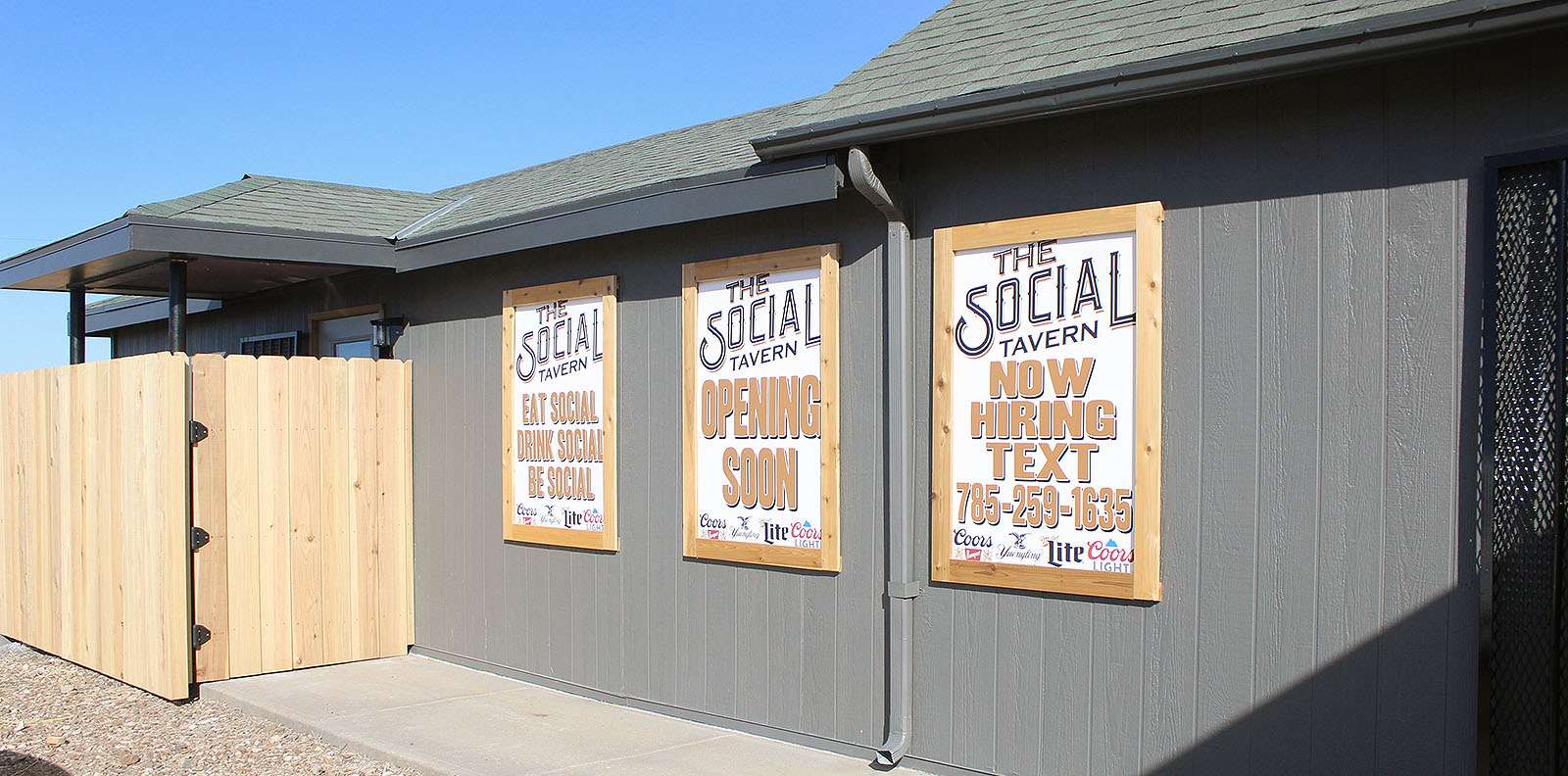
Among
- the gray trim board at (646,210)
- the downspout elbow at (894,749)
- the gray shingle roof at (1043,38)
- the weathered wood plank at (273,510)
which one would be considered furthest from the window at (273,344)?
the downspout elbow at (894,749)

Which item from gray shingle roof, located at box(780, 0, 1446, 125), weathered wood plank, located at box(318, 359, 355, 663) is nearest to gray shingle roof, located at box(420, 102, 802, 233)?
gray shingle roof, located at box(780, 0, 1446, 125)

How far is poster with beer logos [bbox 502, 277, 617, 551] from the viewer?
675 centimetres

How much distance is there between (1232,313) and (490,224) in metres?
4.38

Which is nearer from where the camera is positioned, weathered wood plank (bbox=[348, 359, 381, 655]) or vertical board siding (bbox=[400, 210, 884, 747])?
vertical board siding (bbox=[400, 210, 884, 747])

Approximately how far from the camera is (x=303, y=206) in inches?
330

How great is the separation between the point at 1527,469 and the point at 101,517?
7.63 metres

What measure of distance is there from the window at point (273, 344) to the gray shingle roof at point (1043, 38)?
17.6 feet

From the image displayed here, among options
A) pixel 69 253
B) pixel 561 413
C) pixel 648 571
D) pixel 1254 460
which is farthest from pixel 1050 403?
pixel 69 253

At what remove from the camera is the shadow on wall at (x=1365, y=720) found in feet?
12.5

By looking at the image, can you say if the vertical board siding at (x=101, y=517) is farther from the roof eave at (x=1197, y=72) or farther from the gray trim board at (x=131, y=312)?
the roof eave at (x=1197, y=72)

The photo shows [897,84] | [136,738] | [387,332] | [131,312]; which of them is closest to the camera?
[897,84]

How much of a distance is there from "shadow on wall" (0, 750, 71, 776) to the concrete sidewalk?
3.31 feet

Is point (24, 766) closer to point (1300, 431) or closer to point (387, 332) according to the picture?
point (387, 332)

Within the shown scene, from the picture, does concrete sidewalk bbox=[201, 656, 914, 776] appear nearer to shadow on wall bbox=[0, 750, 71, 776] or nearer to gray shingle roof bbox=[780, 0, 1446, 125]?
shadow on wall bbox=[0, 750, 71, 776]
